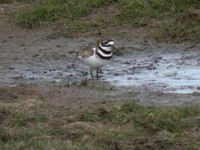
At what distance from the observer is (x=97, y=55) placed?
1112 cm

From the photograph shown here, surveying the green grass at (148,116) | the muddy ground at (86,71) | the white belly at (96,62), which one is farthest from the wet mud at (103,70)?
the green grass at (148,116)

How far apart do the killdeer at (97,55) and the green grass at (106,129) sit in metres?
2.85

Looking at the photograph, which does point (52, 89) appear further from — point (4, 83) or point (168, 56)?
point (168, 56)

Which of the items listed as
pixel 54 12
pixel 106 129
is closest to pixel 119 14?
pixel 54 12

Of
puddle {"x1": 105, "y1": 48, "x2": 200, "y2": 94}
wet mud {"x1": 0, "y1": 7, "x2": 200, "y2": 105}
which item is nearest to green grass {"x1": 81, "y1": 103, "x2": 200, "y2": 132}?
wet mud {"x1": 0, "y1": 7, "x2": 200, "y2": 105}

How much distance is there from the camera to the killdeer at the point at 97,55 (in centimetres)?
1112

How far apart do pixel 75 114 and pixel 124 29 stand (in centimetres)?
626

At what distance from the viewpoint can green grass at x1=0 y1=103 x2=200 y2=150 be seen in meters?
7.04

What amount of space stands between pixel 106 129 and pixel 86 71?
4283 mm

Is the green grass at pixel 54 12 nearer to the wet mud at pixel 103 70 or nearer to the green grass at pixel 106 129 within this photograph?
the wet mud at pixel 103 70

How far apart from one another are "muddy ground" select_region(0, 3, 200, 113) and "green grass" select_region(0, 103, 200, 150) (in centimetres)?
54

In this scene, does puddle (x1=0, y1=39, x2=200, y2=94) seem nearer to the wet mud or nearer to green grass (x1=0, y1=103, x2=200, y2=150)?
the wet mud

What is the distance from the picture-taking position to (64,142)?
23.3 ft

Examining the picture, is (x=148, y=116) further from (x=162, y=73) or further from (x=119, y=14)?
(x=119, y=14)
